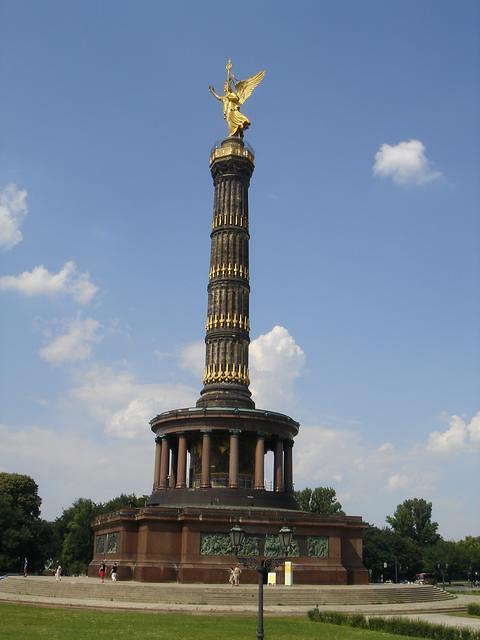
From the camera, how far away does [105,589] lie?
28969 millimetres

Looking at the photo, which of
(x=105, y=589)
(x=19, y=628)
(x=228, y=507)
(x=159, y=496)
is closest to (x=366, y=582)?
(x=228, y=507)

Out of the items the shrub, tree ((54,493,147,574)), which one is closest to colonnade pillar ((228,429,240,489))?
the shrub

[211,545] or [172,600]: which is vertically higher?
[211,545]

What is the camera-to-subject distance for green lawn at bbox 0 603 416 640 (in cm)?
1809

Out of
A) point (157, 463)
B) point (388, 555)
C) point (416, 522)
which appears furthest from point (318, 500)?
point (157, 463)

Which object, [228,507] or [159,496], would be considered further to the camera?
[159,496]

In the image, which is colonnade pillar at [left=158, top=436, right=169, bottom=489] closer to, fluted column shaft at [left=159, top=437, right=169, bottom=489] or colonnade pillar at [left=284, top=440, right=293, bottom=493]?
fluted column shaft at [left=159, top=437, right=169, bottom=489]

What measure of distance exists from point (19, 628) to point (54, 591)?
38.4 ft

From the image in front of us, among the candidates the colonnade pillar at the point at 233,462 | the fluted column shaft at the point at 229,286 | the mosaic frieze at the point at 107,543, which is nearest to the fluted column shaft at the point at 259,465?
the colonnade pillar at the point at 233,462

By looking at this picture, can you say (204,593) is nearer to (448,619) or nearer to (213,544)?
(213,544)

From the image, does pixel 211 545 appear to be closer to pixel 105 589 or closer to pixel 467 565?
pixel 105 589

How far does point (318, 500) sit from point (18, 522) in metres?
30.5

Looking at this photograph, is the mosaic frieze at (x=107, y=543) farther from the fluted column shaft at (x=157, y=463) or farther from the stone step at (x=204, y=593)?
the stone step at (x=204, y=593)

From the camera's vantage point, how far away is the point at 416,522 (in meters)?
88.9
